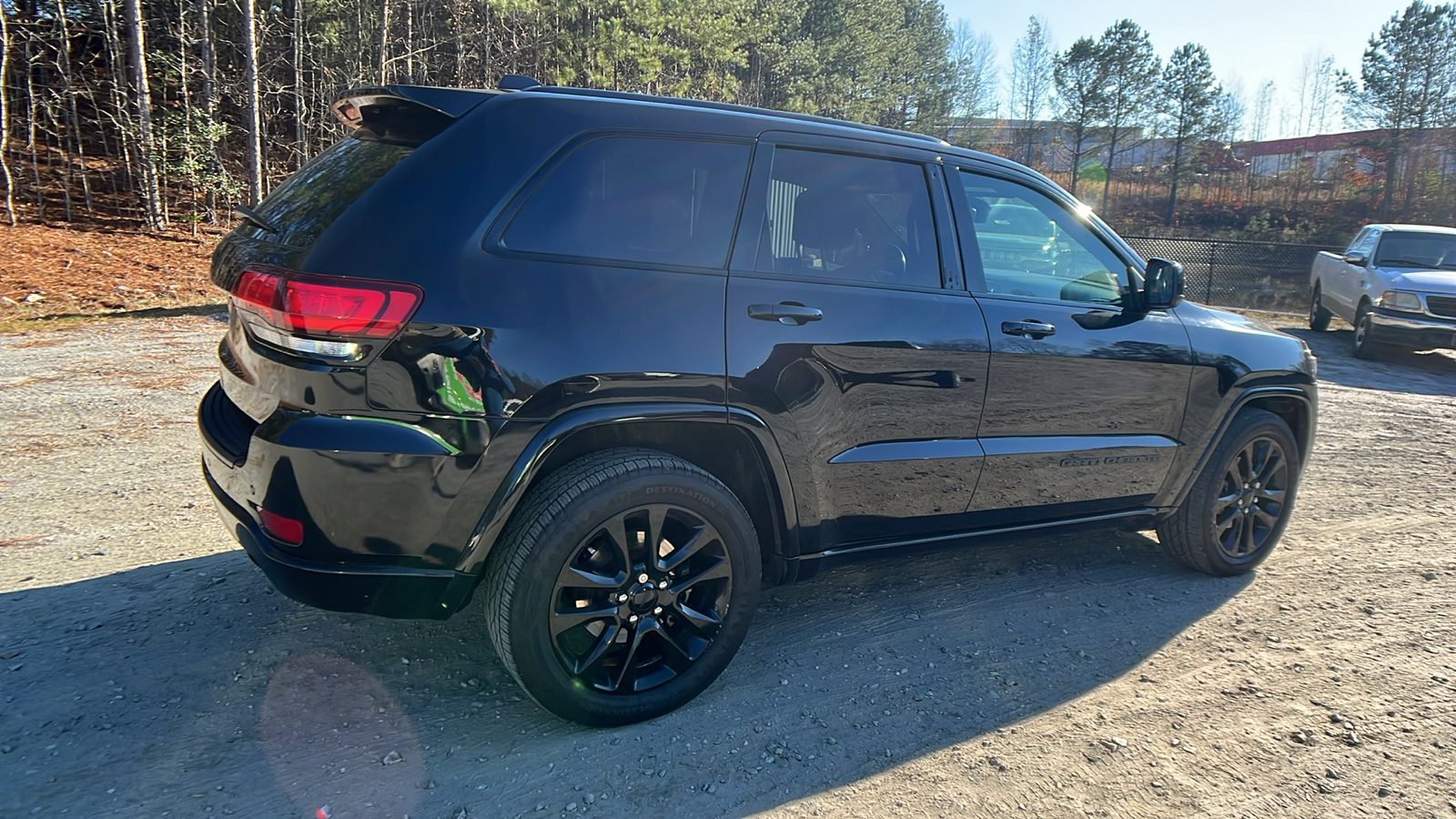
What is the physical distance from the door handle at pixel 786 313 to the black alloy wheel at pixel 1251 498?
2439 millimetres

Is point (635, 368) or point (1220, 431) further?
point (1220, 431)

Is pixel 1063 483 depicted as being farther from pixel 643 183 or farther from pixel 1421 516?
pixel 1421 516

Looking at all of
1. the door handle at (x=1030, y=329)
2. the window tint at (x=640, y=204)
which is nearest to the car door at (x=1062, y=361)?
the door handle at (x=1030, y=329)

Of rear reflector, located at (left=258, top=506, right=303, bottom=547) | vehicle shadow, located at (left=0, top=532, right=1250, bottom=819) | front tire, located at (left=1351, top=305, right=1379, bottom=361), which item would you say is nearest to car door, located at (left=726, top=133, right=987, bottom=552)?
vehicle shadow, located at (left=0, top=532, right=1250, bottom=819)

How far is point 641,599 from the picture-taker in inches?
108

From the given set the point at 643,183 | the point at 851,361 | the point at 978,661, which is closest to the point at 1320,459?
the point at 978,661

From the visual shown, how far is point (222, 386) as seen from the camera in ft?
9.40

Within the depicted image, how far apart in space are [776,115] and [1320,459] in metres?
5.49

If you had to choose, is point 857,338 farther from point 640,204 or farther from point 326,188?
point 326,188

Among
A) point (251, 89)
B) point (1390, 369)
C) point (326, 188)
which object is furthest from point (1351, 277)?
point (251, 89)

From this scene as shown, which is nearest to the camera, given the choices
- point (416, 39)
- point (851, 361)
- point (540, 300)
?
point (540, 300)

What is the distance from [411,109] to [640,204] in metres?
0.75

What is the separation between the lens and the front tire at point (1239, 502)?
13.4 ft

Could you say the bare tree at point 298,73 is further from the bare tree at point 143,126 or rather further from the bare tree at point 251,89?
the bare tree at point 143,126
